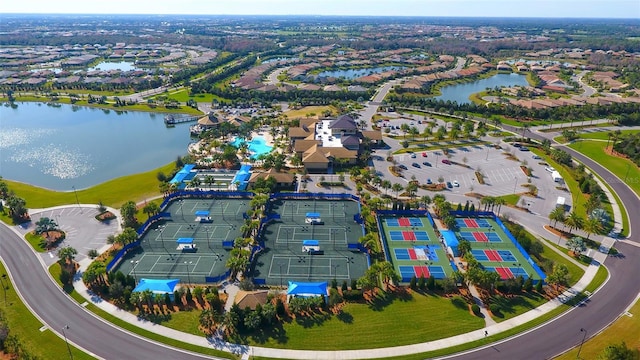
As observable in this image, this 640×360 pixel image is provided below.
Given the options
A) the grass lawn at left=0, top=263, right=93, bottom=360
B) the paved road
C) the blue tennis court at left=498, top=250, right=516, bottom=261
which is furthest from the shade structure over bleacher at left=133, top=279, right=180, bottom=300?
the blue tennis court at left=498, top=250, right=516, bottom=261

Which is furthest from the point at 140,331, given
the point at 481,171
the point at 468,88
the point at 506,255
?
the point at 468,88

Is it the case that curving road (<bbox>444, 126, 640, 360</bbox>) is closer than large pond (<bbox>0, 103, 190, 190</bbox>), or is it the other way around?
curving road (<bbox>444, 126, 640, 360</bbox>)

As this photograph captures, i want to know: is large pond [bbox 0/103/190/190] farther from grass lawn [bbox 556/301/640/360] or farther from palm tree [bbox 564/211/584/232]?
grass lawn [bbox 556/301/640/360]

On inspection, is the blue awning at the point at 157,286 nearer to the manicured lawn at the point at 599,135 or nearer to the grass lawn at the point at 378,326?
the grass lawn at the point at 378,326

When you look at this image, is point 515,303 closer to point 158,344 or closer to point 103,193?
point 158,344

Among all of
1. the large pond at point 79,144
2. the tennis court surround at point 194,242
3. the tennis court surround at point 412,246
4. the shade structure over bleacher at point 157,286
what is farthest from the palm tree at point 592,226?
the large pond at point 79,144

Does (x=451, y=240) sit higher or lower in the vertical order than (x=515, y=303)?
higher
